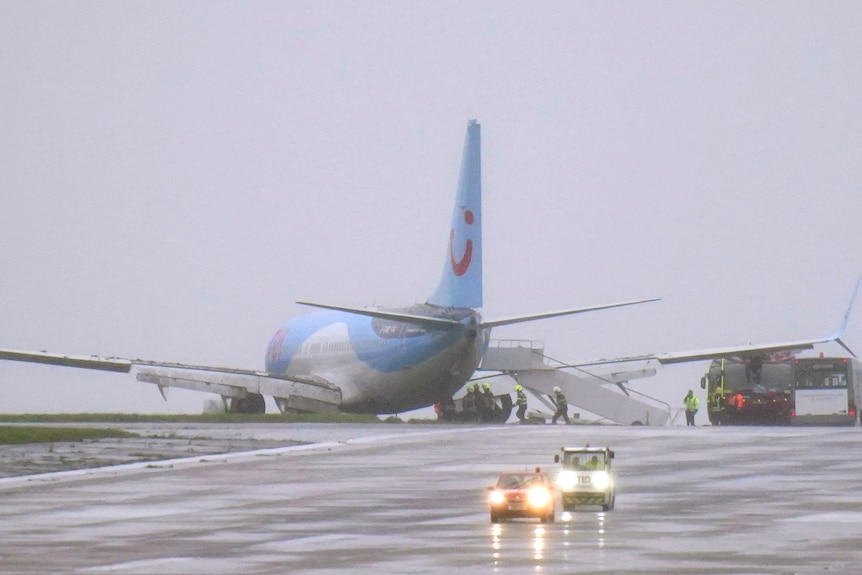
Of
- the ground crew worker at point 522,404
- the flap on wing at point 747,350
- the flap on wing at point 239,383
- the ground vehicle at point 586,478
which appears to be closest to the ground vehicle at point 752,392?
the flap on wing at point 747,350

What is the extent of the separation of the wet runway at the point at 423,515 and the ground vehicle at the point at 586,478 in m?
0.33

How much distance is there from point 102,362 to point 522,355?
2127cm

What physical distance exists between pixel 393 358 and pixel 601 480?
1768 inches

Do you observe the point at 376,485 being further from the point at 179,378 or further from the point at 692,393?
the point at 692,393

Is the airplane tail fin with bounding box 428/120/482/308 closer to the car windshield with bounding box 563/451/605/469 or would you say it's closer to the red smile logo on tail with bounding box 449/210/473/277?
the red smile logo on tail with bounding box 449/210/473/277

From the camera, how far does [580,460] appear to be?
2823cm

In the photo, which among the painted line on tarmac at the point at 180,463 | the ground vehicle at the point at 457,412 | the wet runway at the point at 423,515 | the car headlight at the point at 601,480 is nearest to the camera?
the wet runway at the point at 423,515

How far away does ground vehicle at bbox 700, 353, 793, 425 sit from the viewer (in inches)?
2982

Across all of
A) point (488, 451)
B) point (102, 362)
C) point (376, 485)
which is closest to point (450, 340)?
point (102, 362)

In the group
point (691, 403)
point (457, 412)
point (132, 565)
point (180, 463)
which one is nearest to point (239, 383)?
point (457, 412)

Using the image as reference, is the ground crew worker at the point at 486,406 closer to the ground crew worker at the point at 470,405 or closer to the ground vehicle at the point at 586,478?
the ground crew worker at the point at 470,405

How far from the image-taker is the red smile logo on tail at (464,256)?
7175cm

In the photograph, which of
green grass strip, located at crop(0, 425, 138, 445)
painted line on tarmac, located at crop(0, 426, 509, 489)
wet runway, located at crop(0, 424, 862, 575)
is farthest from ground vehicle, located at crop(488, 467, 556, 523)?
green grass strip, located at crop(0, 425, 138, 445)

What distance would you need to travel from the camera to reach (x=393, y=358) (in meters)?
72.6
